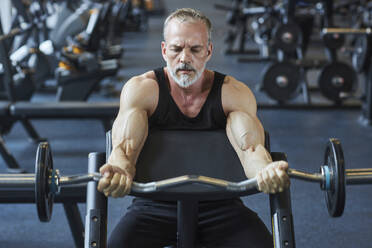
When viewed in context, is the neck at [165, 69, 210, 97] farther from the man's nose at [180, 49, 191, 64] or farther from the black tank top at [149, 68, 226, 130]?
the man's nose at [180, 49, 191, 64]

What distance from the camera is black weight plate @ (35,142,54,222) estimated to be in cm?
112

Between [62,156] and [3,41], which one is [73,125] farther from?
[3,41]

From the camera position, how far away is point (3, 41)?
296cm

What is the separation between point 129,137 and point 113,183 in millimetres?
304

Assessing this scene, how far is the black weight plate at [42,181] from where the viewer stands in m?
1.12

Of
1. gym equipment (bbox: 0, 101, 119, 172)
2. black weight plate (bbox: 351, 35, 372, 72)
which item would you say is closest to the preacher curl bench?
gym equipment (bbox: 0, 101, 119, 172)

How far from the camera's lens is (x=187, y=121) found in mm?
1440

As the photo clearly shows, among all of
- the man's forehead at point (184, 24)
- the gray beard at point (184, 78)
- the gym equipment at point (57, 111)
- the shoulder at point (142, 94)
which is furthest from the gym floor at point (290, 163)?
the man's forehead at point (184, 24)

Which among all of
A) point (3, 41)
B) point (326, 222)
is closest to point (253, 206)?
point (326, 222)

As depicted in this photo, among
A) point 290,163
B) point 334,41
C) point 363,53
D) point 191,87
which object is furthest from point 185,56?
point 334,41

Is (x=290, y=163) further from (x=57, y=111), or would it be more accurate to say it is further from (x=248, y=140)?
(x=248, y=140)

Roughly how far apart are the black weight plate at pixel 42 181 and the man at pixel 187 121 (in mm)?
191

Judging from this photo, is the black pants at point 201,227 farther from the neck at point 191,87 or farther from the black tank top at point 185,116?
the neck at point 191,87

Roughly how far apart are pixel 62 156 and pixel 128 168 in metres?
1.95
